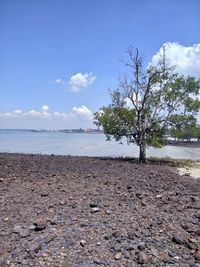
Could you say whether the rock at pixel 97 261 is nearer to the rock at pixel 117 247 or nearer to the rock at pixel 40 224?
the rock at pixel 117 247

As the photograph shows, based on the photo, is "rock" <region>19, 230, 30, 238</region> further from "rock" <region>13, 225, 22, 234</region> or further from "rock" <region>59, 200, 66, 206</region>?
"rock" <region>59, 200, 66, 206</region>

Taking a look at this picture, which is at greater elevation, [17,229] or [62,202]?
[62,202]

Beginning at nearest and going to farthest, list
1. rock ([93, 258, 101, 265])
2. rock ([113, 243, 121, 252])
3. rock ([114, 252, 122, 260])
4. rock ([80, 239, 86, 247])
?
1. rock ([93, 258, 101, 265])
2. rock ([114, 252, 122, 260])
3. rock ([113, 243, 121, 252])
4. rock ([80, 239, 86, 247])

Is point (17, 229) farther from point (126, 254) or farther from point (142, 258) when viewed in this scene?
point (142, 258)

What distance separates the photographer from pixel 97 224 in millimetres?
7770

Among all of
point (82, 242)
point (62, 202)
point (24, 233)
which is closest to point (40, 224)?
point (24, 233)

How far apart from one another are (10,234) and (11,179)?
225 inches

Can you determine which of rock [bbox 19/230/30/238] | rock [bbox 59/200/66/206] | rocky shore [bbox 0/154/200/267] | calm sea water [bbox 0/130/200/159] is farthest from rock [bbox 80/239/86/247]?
calm sea water [bbox 0/130/200/159]

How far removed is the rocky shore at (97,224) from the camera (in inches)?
253

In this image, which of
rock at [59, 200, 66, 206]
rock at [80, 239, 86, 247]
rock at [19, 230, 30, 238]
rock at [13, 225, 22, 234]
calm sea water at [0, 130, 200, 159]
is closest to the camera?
rock at [80, 239, 86, 247]

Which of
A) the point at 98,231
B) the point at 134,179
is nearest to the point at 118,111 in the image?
the point at 134,179

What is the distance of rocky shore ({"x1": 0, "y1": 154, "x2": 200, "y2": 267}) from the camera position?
6.43 meters

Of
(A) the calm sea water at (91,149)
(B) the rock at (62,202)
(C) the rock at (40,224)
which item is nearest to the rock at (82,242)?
(C) the rock at (40,224)

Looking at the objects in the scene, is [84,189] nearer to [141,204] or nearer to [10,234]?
[141,204]
